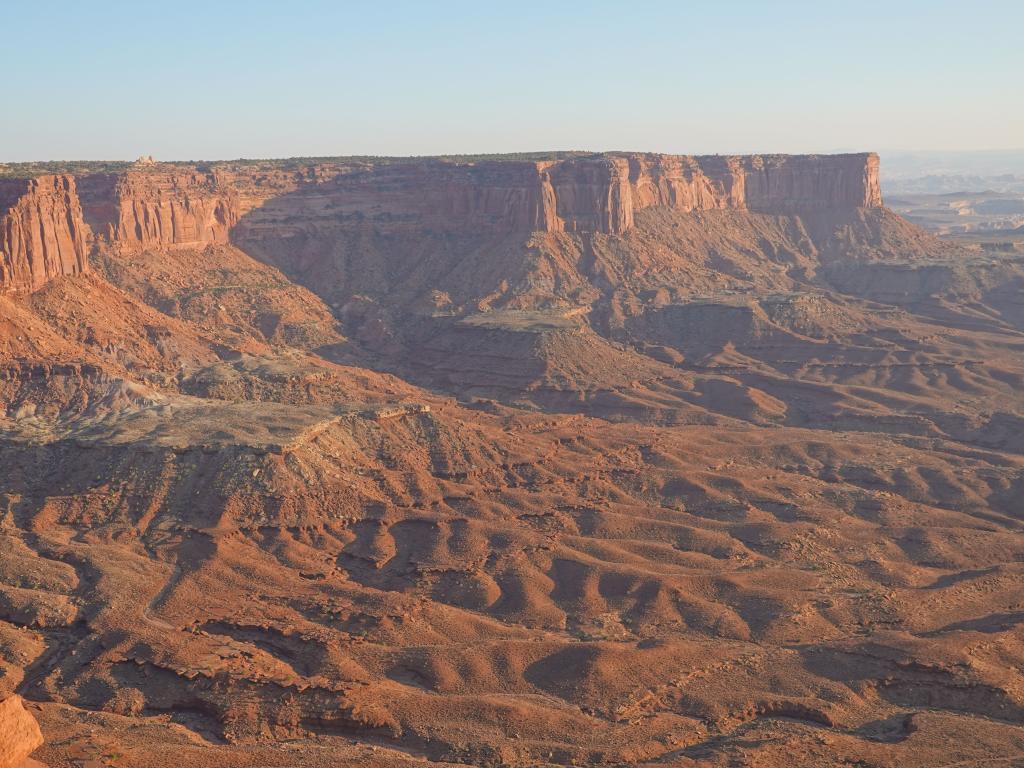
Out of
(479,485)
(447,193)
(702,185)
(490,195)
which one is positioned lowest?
(479,485)

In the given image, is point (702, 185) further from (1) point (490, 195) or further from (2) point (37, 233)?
(2) point (37, 233)

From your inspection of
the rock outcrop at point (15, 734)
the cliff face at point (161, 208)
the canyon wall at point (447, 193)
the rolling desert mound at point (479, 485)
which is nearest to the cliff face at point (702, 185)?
the canyon wall at point (447, 193)

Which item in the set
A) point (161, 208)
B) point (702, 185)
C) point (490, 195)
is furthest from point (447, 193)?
point (702, 185)

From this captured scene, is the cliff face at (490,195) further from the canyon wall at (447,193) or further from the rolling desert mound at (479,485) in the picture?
the rolling desert mound at (479,485)

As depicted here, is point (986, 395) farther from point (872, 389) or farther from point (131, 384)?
point (131, 384)

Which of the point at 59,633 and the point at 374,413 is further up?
the point at 374,413

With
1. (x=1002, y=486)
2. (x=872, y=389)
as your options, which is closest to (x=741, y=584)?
(x=1002, y=486)
